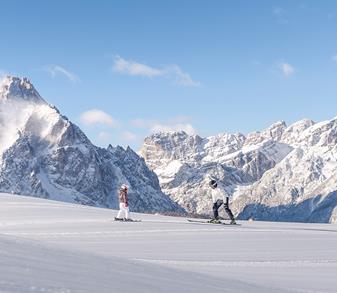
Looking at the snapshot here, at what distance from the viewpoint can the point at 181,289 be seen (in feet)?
25.1

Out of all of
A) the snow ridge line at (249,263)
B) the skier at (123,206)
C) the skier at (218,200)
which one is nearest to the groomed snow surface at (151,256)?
the snow ridge line at (249,263)

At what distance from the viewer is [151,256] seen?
1357cm

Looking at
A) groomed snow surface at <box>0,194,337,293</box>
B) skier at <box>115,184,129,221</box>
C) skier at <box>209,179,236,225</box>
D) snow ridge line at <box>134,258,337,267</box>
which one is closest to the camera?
groomed snow surface at <box>0,194,337,293</box>

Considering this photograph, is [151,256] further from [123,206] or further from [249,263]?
[123,206]

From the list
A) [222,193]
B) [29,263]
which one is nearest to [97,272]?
[29,263]

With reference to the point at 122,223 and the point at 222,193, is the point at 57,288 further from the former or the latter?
the point at 222,193

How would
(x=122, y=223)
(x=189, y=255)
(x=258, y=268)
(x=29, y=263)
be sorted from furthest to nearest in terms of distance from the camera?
1. (x=122, y=223)
2. (x=189, y=255)
3. (x=258, y=268)
4. (x=29, y=263)

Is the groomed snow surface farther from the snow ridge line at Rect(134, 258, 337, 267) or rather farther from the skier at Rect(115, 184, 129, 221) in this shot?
the skier at Rect(115, 184, 129, 221)

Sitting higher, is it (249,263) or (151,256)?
(249,263)

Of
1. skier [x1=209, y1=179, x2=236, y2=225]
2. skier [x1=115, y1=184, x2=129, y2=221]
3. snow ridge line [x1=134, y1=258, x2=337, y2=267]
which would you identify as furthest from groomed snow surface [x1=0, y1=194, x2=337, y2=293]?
skier [x1=209, y1=179, x2=236, y2=225]

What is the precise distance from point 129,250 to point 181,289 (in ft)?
22.8

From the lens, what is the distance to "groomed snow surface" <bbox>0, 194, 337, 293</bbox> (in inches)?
276

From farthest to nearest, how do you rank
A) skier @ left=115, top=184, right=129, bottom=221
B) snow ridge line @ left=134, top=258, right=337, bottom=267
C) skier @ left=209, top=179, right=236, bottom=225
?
skier @ left=209, top=179, right=236, bottom=225 < skier @ left=115, top=184, right=129, bottom=221 < snow ridge line @ left=134, top=258, right=337, bottom=267

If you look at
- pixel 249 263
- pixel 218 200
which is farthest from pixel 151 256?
pixel 218 200
